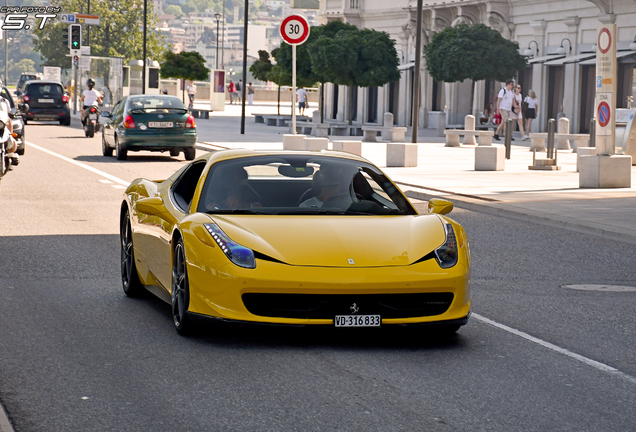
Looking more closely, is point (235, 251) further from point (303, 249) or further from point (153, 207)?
point (153, 207)

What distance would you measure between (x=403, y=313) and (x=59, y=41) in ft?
332

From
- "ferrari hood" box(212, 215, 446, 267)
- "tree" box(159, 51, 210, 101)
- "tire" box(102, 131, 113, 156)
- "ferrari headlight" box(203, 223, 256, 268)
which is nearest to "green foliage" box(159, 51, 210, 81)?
"tree" box(159, 51, 210, 101)

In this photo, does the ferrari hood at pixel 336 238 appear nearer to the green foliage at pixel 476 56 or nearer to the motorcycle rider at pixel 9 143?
the motorcycle rider at pixel 9 143

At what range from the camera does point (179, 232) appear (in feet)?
23.8

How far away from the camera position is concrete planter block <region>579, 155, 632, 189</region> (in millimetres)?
19297

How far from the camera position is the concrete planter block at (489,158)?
78.4ft

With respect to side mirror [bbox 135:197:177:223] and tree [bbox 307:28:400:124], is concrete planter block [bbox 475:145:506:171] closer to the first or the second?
side mirror [bbox 135:197:177:223]

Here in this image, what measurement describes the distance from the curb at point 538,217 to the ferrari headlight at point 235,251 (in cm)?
719

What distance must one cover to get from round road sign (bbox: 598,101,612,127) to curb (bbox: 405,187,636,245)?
3339 mm

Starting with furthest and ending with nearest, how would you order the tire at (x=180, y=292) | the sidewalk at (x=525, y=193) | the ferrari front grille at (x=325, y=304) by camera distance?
1. the sidewalk at (x=525, y=193)
2. the tire at (x=180, y=292)
3. the ferrari front grille at (x=325, y=304)

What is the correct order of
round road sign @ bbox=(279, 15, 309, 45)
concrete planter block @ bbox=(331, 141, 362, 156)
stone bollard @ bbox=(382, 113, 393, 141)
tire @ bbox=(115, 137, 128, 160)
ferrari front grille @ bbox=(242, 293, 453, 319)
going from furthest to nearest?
stone bollard @ bbox=(382, 113, 393, 141), concrete planter block @ bbox=(331, 141, 362, 156), tire @ bbox=(115, 137, 128, 160), round road sign @ bbox=(279, 15, 309, 45), ferrari front grille @ bbox=(242, 293, 453, 319)

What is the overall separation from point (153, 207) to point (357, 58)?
37247mm

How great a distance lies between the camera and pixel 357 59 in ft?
146

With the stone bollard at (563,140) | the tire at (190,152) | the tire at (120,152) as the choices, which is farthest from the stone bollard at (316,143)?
the stone bollard at (563,140)
